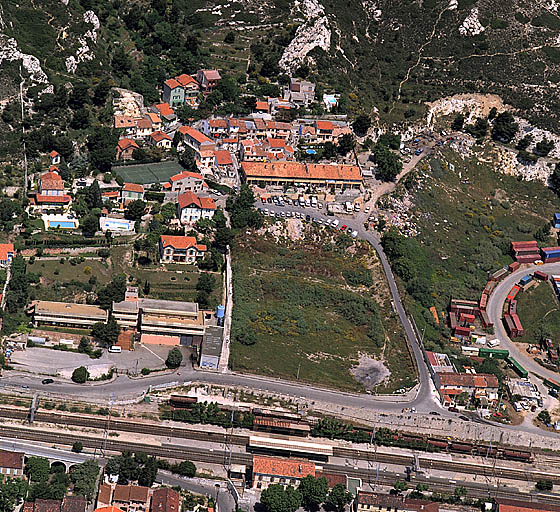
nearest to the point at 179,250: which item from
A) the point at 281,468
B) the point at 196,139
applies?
the point at 196,139

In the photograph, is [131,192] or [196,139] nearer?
[131,192]

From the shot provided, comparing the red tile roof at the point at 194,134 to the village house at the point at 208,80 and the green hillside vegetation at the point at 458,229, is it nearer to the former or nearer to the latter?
the village house at the point at 208,80

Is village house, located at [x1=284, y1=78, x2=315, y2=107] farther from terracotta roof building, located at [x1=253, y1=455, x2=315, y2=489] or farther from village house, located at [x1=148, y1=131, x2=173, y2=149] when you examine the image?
terracotta roof building, located at [x1=253, y1=455, x2=315, y2=489]

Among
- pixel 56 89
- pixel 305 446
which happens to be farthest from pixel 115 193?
pixel 305 446

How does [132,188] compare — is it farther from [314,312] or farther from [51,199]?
[314,312]

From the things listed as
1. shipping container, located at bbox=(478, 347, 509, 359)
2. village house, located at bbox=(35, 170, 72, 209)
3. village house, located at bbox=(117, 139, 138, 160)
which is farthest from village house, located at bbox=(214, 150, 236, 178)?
shipping container, located at bbox=(478, 347, 509, 359)

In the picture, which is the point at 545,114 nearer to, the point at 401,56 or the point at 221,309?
the point at 401,56

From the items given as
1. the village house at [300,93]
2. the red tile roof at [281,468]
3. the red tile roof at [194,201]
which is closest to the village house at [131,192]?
the red tile roof at [194,201]
